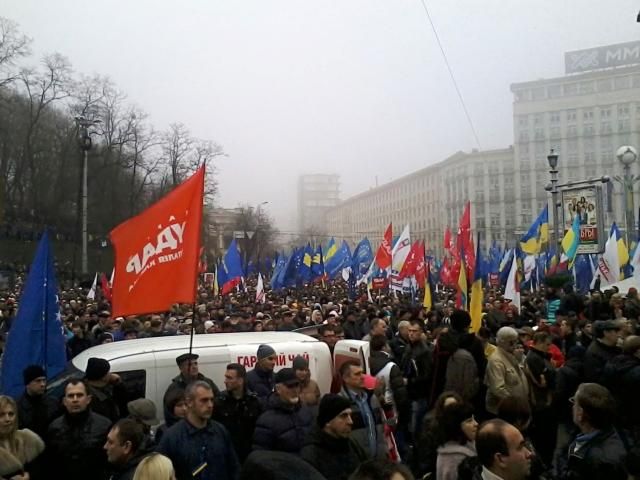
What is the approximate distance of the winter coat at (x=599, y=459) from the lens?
10.9 feet

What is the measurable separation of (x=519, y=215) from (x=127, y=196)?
171 ft

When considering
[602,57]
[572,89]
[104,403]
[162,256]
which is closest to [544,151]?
[572,89]

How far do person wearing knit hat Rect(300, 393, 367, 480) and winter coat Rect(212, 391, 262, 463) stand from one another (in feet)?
5.69

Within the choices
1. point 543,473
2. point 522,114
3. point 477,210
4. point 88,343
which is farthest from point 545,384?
point 477,210

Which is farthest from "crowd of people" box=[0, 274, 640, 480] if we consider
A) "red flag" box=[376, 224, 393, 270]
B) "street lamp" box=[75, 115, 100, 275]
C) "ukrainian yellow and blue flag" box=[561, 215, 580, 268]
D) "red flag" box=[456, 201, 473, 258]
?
"street lamp" box=[75, 115, 100, 275]

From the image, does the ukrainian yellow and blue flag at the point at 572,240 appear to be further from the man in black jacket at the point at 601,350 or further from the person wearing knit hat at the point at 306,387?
the person wearing knit hat at the point at 306,387

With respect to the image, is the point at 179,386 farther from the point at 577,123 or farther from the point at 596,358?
the point at 577,123

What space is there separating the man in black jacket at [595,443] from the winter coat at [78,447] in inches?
119

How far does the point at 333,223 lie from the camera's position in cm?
14062

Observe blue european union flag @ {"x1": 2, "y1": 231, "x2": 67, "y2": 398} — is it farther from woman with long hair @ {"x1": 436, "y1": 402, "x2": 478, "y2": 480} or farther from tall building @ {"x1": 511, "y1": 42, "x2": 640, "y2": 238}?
tall building @ {"x1": 511, "y1": 42, "x2": 640, "y2": 238}

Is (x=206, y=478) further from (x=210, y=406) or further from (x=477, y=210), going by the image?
(x=477, y=210)

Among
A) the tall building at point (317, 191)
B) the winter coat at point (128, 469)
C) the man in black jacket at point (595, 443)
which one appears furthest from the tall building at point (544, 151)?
the tall building at point (317, 191)

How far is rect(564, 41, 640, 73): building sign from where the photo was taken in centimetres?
8062

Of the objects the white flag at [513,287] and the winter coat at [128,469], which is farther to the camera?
the white flag at [513,287]
